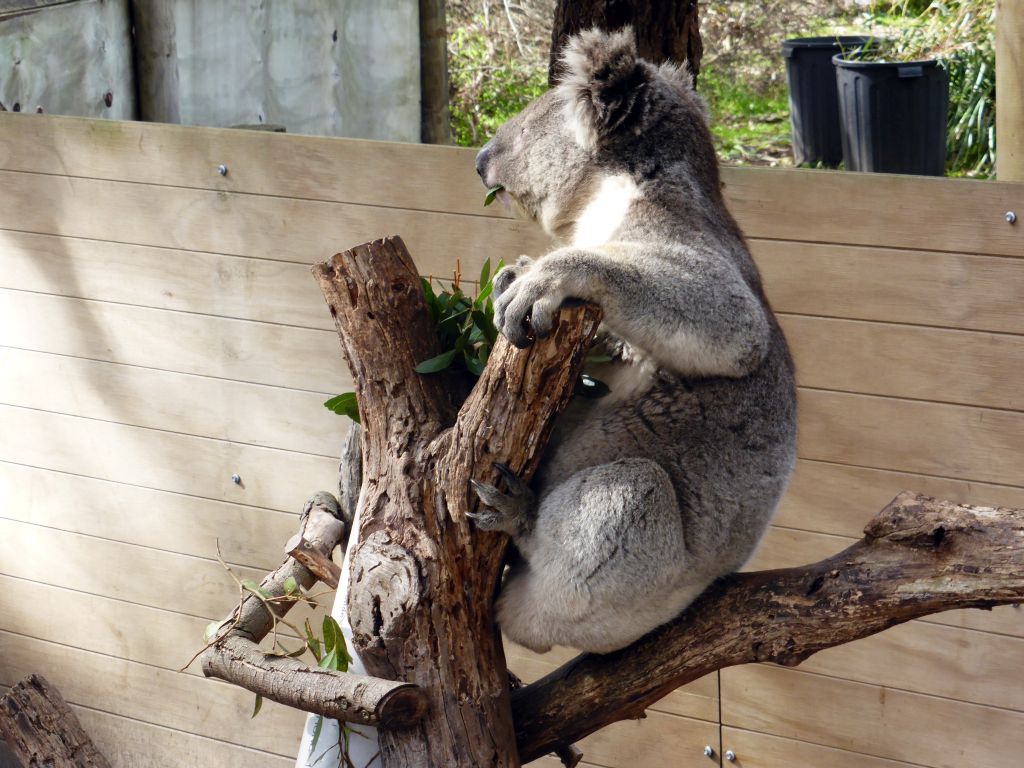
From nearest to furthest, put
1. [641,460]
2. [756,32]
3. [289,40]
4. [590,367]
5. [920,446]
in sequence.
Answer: [641,460] → [590,367] → [920,446] → [289,40] → [756,32]

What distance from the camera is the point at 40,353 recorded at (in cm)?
364

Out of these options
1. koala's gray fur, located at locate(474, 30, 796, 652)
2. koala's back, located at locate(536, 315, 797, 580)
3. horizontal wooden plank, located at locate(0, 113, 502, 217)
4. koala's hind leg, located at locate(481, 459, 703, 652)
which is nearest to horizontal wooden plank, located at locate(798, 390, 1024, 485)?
koala's gray fur, located at locate(474, 30, 796, 652)

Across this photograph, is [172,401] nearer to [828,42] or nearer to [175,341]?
[175,341]

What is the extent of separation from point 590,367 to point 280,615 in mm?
842

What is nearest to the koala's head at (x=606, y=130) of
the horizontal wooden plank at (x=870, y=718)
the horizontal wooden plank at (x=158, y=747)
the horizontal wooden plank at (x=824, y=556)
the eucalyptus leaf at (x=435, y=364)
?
the eucalyptus leaf at (x=435, y=364)

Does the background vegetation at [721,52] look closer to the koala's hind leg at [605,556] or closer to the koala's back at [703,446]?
the koala's back at [703,446]

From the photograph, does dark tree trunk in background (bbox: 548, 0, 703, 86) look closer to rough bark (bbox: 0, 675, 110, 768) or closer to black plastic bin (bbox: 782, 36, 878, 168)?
black plastic bin (bbox: 782, 36, 878, 168)

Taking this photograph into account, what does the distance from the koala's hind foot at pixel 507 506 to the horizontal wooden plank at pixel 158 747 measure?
211cm

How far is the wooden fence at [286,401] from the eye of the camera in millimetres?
2662

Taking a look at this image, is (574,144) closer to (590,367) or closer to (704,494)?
(590,367)

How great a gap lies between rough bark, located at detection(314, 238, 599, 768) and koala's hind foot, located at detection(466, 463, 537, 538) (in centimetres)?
2

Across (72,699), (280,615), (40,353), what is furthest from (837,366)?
(72,699)

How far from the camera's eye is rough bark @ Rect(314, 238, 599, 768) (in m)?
1.88

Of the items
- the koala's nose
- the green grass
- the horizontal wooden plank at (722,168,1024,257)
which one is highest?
the koala's nose
